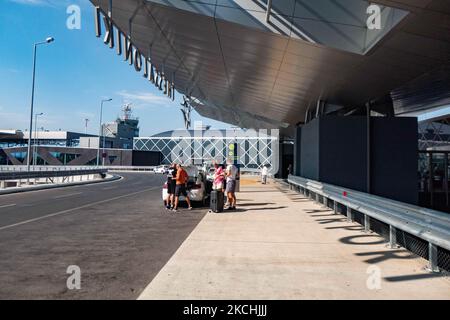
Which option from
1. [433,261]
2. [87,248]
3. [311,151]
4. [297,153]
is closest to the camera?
[433,261]

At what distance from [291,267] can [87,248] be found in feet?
12.2

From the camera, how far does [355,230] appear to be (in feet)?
30.5

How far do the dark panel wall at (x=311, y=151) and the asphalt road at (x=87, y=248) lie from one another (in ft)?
19.7

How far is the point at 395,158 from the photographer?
14.3 metres

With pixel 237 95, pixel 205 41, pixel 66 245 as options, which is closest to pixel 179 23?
pixel 205 41

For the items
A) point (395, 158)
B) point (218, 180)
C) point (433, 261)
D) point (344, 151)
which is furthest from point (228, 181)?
point (433, 261)

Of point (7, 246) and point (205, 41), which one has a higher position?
point (205, 41)

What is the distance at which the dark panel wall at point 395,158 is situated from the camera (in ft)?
46.6

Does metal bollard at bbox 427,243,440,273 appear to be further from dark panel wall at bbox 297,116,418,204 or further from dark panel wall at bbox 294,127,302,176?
dark panel wall at bbox 294,127,302,176

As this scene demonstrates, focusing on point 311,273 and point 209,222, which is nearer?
point 311,273

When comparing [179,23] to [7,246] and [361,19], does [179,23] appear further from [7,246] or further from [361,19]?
[7,246]

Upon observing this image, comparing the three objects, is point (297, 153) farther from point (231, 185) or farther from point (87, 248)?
point (87, 248)
